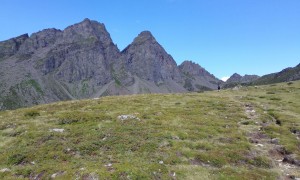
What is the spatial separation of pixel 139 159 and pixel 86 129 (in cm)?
964

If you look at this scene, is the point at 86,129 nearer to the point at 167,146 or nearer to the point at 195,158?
the point at 167,146

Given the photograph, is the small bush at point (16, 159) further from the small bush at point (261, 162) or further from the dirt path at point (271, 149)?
the dirt path at point (271, 149)

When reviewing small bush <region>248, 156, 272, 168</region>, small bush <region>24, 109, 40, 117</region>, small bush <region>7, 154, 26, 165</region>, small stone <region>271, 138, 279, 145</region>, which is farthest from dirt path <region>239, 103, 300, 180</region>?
small bush <region>24, 109, 40, 117</region>

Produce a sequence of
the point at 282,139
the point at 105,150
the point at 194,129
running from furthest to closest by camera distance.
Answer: the point at 194,129 < the point at 282,139 < the point at 105,150

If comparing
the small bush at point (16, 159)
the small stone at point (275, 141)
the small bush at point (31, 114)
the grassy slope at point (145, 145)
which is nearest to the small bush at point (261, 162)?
the grassy slope at point (145, 145)

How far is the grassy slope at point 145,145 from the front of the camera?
23.9 m

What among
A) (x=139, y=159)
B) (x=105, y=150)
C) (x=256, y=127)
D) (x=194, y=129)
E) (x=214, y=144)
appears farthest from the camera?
(x=256, y=127)

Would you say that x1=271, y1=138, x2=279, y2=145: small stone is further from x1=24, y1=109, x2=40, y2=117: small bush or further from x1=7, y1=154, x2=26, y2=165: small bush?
x1=24, y1=109, x2=40, y2=117: small bush

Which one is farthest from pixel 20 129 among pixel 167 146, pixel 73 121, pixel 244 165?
pixel 244 165

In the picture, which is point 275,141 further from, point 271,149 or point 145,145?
point 145,145

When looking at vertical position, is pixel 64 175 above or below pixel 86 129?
below

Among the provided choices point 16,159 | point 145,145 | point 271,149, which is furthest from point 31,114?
point 271,149

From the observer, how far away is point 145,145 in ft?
93.6

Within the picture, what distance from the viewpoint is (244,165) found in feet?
87.0
